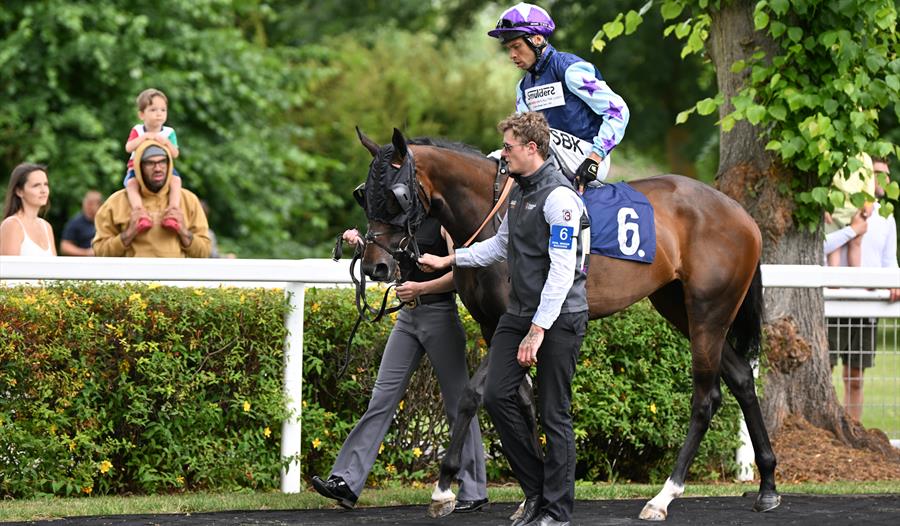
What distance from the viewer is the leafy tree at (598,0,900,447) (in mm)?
8281

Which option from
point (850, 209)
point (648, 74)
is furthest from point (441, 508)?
point (648, 74)

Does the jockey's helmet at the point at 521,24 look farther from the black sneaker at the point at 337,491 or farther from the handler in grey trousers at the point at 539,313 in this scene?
the black sneaker at the point at 337,491

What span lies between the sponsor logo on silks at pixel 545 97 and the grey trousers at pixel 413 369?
108 centimetres

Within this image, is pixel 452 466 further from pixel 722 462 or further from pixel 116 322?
pixel 722 462

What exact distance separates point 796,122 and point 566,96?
242 centimetres

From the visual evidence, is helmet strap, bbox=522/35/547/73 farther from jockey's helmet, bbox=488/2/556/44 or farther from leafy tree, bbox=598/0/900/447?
leafy tree, bbox=598/0/900/447

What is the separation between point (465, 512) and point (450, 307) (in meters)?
1.00

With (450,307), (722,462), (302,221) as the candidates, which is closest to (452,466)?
(450,307)

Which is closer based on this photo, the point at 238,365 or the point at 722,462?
the point at 238,365

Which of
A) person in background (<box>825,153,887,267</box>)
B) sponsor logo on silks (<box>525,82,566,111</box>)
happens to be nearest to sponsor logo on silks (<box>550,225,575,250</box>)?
sponsor logo on silks (<box>525,82,566,111</box>)

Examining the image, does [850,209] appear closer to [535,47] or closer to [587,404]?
[587,404]

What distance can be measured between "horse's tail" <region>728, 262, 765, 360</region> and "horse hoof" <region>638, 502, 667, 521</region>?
4.16 feet

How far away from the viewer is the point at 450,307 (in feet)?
22.0

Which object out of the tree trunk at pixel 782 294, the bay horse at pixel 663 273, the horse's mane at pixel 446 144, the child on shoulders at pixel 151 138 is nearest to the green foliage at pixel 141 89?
the child on shoulders at pixel 151 138
